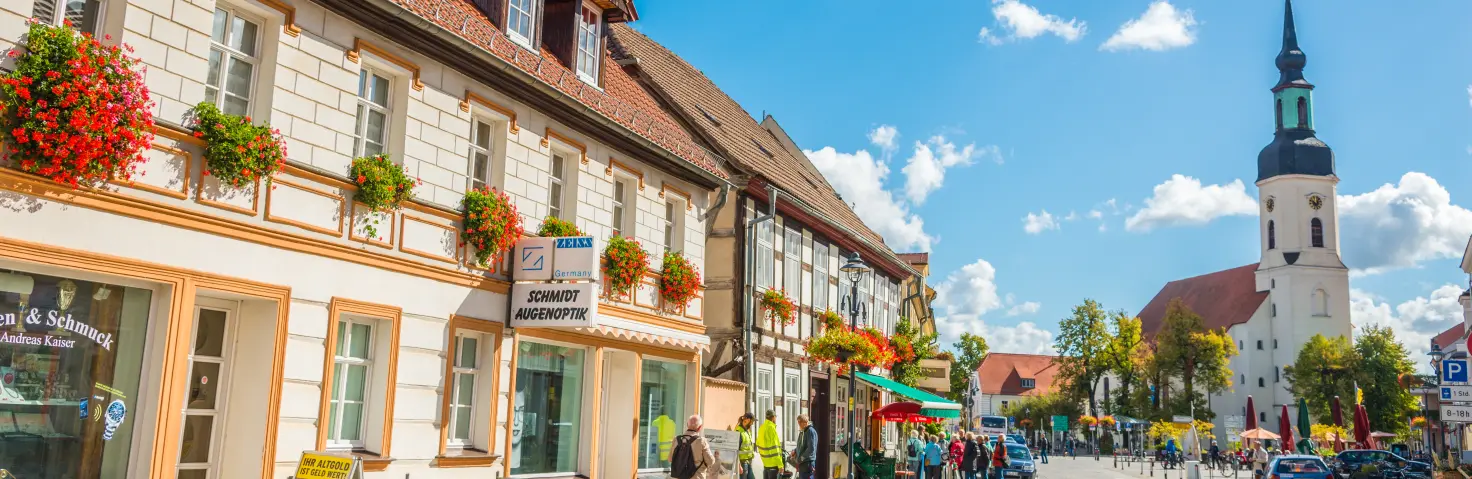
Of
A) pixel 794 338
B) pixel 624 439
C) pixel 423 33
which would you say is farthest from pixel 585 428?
pixel 794 338

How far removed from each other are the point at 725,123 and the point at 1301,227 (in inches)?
3808

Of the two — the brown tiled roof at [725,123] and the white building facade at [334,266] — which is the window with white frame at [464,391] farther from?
the brown tiled roof at [725,123]

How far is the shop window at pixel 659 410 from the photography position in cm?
1817

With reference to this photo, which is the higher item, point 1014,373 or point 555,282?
point 1014,373

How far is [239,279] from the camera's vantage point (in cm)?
1036

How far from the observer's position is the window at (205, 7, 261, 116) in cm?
1036

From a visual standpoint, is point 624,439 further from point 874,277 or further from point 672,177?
point 874,277

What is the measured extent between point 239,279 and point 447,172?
3.35 metres

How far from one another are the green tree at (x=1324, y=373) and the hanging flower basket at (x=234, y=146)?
87.6 meters

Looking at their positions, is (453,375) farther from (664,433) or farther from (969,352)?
(969,352)

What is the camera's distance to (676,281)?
1830 cm

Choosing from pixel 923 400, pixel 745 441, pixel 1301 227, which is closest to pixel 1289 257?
pixel 1301 227

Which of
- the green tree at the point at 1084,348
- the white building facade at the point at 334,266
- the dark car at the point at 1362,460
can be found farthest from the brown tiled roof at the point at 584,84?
the green tree at the point at 1084,348

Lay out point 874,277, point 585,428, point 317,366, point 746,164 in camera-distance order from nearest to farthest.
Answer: point 317,366 < point 585,428 < point 746,164 < point 874,277
